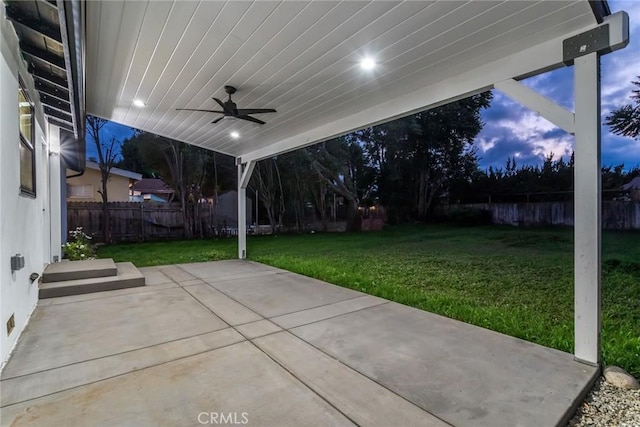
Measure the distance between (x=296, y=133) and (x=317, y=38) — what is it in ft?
9.75

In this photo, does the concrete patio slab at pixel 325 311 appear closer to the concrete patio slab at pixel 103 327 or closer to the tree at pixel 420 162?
the concrete patio slab at pixel 103 327

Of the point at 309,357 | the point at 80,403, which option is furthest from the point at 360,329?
the point at 80,403

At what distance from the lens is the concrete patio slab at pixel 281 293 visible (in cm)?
385

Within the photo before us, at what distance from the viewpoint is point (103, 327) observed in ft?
10.3

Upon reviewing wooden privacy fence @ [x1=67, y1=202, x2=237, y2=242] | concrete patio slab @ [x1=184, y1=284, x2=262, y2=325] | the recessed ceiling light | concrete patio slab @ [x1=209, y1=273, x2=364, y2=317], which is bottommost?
Answer: concrete patio slab @ [x1=209, y1=273, x2=364, y2=317]

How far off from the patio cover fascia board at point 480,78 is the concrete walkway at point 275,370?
245cm

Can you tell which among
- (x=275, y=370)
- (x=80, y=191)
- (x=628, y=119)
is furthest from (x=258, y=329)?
(x=80, y=191)

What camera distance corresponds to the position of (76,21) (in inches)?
86.6

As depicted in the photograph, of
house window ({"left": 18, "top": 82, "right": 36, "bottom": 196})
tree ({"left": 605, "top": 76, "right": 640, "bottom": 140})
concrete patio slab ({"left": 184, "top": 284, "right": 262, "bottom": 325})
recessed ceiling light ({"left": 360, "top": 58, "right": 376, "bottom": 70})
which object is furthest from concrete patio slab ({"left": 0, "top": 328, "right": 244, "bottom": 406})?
tree ({"left": 605, "top": 76, "right": 640, "bottom": 140})

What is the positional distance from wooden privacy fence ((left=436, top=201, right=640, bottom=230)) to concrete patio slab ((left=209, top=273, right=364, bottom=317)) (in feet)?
31.9

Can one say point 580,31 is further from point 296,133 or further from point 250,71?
point 296,133

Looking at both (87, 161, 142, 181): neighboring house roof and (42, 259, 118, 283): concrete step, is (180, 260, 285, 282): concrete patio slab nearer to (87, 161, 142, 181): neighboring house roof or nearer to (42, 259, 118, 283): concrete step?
(42, 259, 118, 283): concrete step

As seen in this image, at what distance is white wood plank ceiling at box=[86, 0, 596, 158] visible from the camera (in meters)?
2.47

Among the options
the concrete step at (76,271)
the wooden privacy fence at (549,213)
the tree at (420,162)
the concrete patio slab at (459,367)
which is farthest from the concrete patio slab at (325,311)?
the tree at (420,162)
